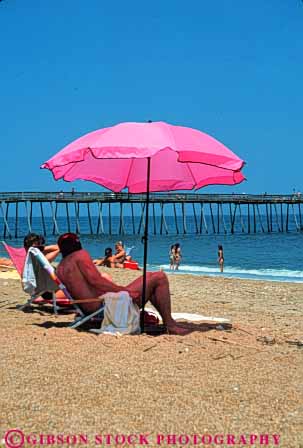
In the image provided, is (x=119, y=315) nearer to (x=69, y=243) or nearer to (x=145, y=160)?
(x=69, y=243)

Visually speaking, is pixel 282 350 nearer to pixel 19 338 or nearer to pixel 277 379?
pixel 277 379

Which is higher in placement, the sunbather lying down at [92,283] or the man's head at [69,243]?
the man's head at [69,243]

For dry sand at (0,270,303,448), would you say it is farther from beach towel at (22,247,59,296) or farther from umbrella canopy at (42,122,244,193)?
umbrella canopy at (42,122,244,193)

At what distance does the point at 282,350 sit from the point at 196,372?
1049 millimetres

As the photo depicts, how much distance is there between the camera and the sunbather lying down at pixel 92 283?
4.62m

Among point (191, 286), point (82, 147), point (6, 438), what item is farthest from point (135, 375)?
point (191, 286)

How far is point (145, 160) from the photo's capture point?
5.78 metres

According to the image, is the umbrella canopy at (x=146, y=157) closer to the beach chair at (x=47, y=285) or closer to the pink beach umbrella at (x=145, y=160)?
the pink beach umbrella at (x=145, y=160)

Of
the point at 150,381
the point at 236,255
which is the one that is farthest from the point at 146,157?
the point at 236,255

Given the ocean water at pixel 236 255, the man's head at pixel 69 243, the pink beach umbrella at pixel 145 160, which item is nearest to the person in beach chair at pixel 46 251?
the pink beach umbrella at pixel 145 160

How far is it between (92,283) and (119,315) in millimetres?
324

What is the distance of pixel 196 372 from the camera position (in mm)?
3646

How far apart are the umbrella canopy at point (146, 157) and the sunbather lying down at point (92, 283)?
0.69 m

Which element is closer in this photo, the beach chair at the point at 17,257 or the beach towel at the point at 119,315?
the beach towel at the point at 119,315
